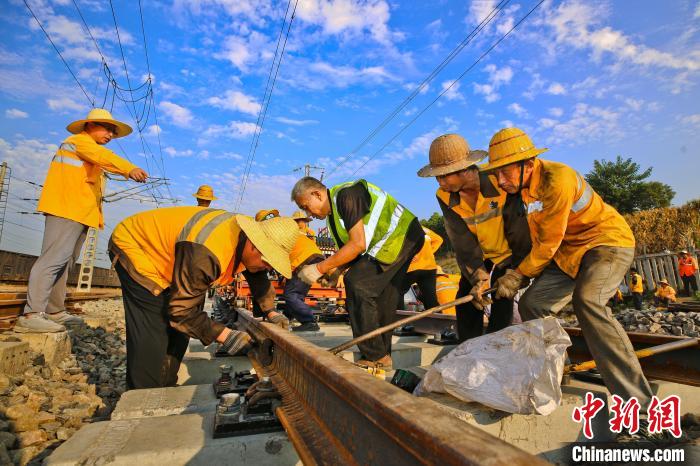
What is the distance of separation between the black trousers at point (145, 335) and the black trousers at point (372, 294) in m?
1.41

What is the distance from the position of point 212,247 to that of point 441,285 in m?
4.05

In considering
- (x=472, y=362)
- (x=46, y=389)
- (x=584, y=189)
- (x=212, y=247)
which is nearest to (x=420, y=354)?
(x=472, y=362)

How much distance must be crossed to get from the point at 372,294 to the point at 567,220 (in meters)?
1.57

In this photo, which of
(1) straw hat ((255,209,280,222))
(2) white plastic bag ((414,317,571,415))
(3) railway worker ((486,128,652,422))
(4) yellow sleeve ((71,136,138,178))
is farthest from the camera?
(1) straw hat ((255,209,280,222))

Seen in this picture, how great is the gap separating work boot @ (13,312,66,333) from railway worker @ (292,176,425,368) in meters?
2.52

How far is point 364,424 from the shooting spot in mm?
1137

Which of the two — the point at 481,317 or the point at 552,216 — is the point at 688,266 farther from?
the point at 552,216

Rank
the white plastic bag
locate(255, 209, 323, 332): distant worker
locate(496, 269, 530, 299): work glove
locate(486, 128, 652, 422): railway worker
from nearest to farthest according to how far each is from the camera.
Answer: the white plastic bag
locate(486, 128, 652, 422): railway worker
locate(496, 269, 530, 299): work glove
locate(255, 209, 323, 332): distant worker

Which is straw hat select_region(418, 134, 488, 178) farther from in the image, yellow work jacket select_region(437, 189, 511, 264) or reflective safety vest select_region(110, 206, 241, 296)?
reflective safety vest select_region(110, 206, 241, 296)

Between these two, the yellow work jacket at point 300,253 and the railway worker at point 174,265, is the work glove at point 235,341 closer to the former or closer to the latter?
the railway worker at point 174,265

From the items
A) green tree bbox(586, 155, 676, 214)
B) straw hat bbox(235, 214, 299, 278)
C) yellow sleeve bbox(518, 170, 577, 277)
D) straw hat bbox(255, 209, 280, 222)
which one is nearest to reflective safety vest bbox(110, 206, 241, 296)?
straw hat bbox(235, 214, 299, 278)

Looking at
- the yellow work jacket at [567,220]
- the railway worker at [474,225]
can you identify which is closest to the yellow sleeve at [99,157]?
the railway worker at [474,225]

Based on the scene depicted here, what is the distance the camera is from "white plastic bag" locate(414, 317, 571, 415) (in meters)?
2.01

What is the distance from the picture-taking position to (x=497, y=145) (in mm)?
2908
